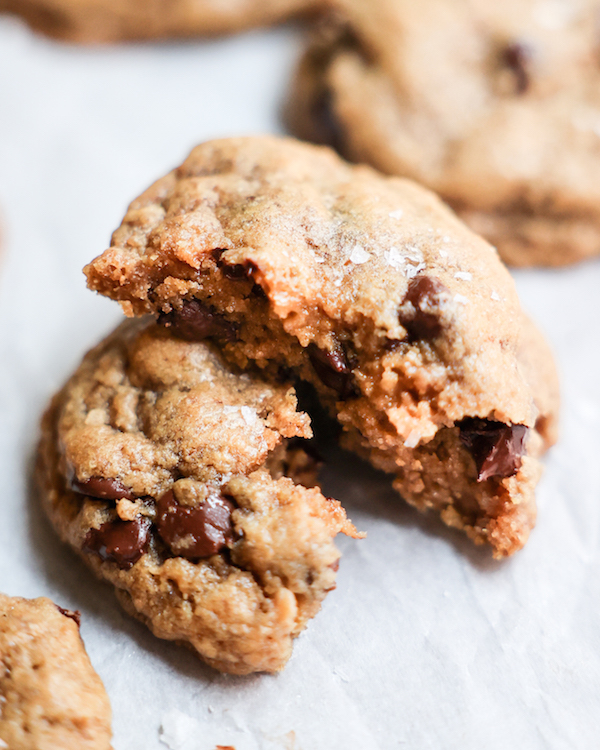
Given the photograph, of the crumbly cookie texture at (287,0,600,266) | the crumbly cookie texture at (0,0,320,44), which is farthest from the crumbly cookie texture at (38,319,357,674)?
the crumbly cookie texture at (0,0,320,44)

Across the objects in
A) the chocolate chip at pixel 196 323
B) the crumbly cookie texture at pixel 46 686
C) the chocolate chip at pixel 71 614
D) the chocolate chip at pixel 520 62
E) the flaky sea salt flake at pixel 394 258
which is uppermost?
the chocolate chip at pixel 520 62

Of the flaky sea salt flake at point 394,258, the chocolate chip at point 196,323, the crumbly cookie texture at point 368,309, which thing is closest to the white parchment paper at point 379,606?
the crumbly cookie texture at point 368,309

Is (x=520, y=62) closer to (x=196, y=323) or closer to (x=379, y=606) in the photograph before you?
(x=196, y=323)

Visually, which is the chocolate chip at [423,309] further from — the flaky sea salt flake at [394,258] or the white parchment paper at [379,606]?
the white parchment paper at [379,606]

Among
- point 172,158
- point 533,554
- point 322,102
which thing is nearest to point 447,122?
point 322,102

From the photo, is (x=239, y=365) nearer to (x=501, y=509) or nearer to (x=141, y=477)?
(x=141, y=477)
